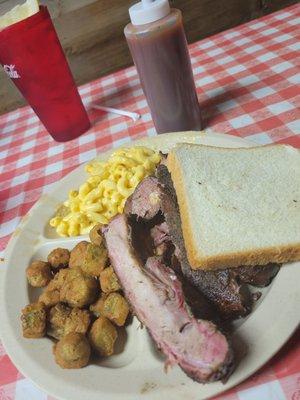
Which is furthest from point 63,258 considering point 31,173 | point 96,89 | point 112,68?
point 112,68

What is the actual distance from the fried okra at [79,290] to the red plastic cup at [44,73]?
1.15 meters

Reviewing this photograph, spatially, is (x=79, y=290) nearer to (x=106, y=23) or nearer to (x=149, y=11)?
(x=149, y=11)

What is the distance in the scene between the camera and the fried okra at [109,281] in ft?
3.81

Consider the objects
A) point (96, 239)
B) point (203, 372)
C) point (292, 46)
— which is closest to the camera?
point (203, 372)

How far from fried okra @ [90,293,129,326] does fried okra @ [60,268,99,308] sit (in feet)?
0.16

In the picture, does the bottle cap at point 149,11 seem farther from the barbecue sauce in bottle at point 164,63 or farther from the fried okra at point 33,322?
the fried okra at point 33,322

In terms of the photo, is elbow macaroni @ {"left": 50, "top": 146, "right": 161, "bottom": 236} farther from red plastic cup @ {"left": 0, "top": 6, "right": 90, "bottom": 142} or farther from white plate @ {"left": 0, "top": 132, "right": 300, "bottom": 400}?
red plastic cup @ {"left": 0, "top": 6, "right": 90, "bottom": 142}

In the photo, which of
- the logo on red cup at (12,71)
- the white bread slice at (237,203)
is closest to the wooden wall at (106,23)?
the logo on red cup at (12,71)

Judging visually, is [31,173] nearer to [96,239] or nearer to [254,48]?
[96,239]

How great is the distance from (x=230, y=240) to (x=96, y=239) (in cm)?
47

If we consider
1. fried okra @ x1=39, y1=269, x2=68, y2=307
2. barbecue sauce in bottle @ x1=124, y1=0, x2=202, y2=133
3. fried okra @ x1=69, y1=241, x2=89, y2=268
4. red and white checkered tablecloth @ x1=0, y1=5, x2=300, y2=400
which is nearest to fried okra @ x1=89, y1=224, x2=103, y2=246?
fried okra @ x1=69, y1=241, x2=89, y2=268

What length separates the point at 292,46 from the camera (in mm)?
2312

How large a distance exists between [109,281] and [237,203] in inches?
17.4

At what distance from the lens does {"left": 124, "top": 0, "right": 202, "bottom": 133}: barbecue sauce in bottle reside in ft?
5.10
